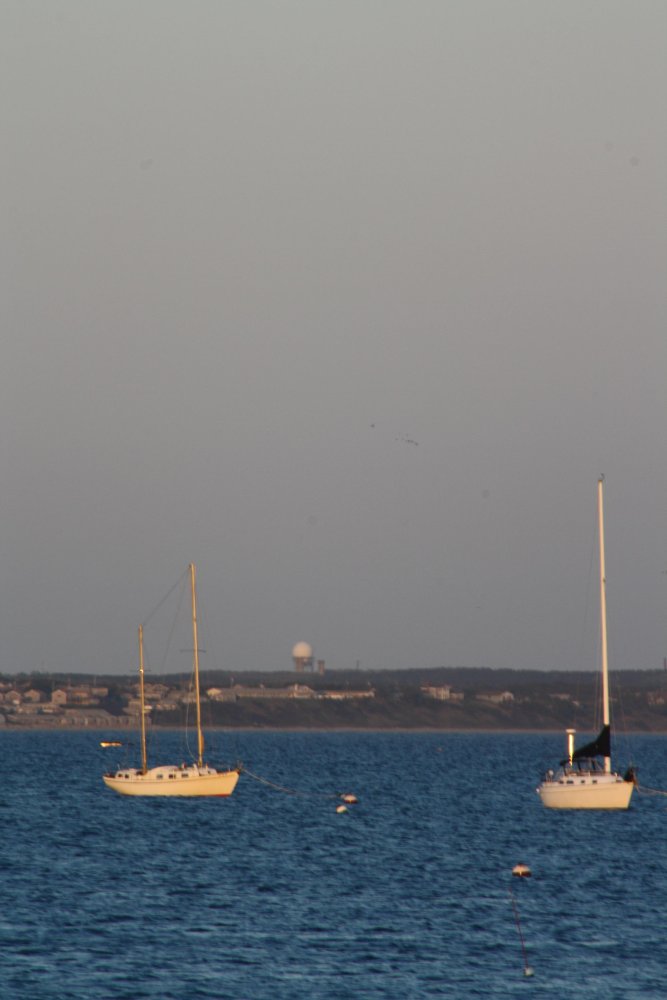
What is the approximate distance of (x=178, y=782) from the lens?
110m

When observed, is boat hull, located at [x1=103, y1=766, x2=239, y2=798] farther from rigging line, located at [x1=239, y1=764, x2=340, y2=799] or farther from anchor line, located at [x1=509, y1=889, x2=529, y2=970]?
anchor line, located at [x1=509, y1=889, x2=529, y2=970]

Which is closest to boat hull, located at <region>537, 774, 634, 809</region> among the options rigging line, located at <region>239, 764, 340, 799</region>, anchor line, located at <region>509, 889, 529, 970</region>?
rigging line, located at <region>239, 764, 340, 799</region>

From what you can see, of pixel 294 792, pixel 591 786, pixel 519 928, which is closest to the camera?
pixel 519 928

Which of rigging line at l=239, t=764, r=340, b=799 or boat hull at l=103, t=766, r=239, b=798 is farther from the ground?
boat hull at l=103, t=766, r=239, b=798

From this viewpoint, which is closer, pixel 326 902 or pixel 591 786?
pixel 326 902

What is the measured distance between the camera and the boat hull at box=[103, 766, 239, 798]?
10894 cm

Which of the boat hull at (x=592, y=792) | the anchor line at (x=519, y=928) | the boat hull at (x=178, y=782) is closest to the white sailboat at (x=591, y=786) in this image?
the boat hull at (x=592, y=792)

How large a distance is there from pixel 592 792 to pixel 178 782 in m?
30.5

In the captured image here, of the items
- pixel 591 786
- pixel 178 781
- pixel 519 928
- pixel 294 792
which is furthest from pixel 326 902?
pixel 294 792

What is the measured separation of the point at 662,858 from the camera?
75.8 m

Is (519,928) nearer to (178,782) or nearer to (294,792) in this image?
(178,782)

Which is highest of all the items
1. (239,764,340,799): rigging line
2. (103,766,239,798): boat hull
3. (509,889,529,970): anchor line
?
(509,889,529,970): anchor line

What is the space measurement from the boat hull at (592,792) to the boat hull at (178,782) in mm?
→ 24942

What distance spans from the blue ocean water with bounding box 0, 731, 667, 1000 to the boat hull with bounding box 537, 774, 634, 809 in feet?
4.35
